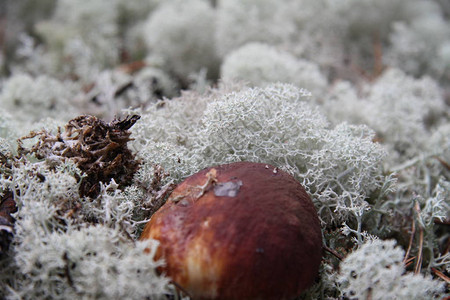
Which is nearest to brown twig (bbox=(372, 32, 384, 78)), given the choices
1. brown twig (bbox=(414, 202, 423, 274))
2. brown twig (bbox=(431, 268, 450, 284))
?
brown twig (bbox=(414, 202, 423, 274))

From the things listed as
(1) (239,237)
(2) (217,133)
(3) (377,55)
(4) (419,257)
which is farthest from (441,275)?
(3) (377,55)

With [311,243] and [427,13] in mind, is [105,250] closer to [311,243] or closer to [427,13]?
[311,243]

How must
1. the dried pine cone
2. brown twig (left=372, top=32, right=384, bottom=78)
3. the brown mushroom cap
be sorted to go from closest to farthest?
the brown mushroom cap → the dried pine cone → brown twig (left=372, top=32, right=384, bottom=78)

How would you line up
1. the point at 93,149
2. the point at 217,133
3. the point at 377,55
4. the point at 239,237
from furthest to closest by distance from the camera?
1. the point at 377,55
2. the point at 217,133
3. the point at 93,149
4. the point at 239,237

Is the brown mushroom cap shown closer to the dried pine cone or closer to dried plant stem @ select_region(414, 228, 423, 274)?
the dried pine cone

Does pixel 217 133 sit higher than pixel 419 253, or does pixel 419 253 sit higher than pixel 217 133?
pixel 217 133

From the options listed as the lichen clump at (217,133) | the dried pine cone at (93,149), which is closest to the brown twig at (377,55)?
the lichen clump at (217,133)

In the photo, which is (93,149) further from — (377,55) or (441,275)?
(377,55)

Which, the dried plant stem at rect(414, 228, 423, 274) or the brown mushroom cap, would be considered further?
the dried plant stem at rect(414, 228, 423, 274)
